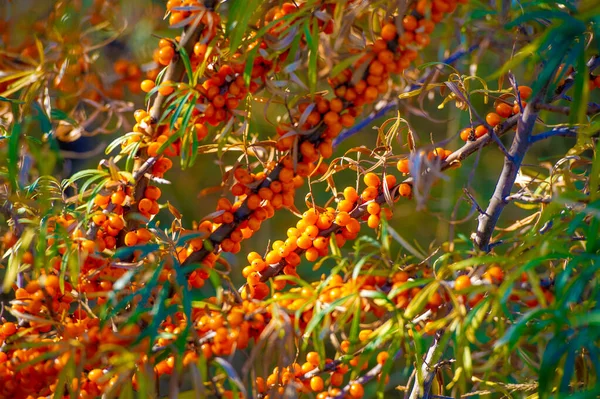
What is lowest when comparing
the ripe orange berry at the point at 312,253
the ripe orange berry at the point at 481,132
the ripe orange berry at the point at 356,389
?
the ripe orange berry at the point at 356,389

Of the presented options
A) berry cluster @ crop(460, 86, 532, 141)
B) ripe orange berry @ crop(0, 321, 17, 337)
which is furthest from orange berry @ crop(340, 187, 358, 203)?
ripe orange berry @ crop(0, 321, 17, 337)

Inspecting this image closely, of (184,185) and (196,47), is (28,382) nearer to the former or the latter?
(196,47)

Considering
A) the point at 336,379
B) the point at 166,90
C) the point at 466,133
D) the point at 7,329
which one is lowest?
the point at 336,379

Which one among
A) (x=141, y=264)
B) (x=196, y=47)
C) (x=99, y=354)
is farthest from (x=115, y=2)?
(x=99, y=354)

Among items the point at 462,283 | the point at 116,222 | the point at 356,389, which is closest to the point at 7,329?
the point at 116,222

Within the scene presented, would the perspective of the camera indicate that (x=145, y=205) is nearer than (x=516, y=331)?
No

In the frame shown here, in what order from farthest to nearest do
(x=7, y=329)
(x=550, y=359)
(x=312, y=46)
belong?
(x=7, y=329), (x=312, y=46), (x=550, y=359)

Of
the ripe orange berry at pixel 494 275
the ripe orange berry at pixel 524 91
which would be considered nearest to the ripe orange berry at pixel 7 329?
the ripe orange berry at pixel 494 275

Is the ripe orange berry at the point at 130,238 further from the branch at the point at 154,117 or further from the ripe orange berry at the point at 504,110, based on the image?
the ripe orange berry at the point at 504,110

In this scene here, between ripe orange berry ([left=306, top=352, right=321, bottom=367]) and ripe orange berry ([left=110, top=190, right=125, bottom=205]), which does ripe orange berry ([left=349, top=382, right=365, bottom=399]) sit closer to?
ripe orange berry ([left=306, top=352, right=321, bottom=367])

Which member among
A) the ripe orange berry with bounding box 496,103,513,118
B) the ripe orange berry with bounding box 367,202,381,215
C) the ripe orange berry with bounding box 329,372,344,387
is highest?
the ripe orange berry with bounding box 496,103,513,118

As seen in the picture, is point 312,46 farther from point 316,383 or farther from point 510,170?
point 316,383

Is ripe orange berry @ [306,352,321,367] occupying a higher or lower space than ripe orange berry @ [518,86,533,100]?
lower

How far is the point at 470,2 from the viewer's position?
22.6 inches
